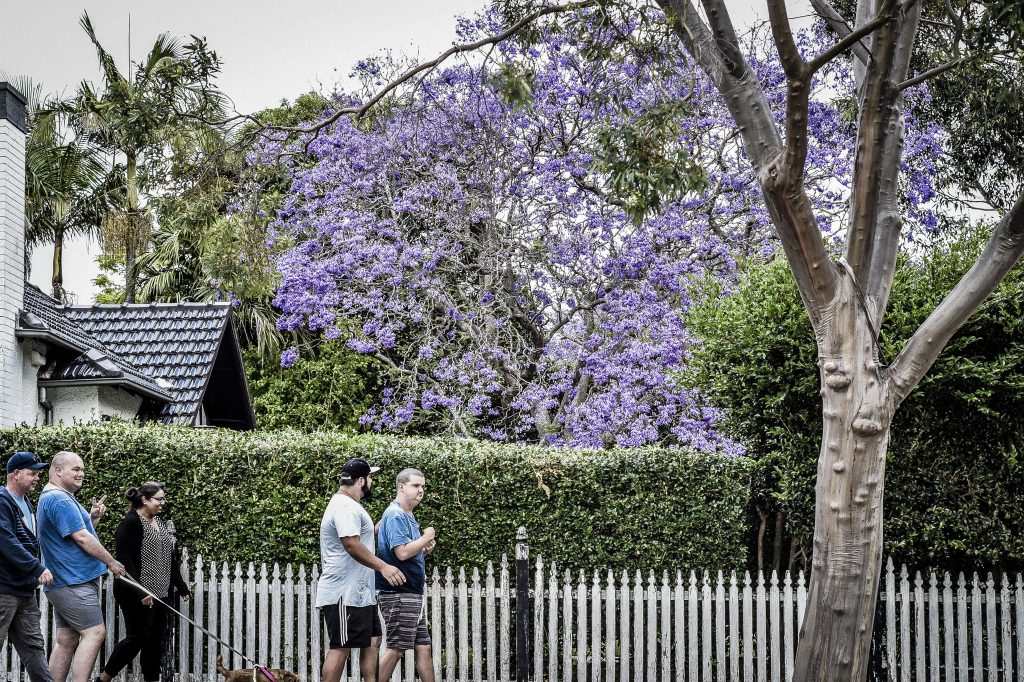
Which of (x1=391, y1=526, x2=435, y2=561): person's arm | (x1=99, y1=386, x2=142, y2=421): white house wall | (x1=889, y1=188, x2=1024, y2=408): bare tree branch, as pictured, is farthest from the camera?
(x1=99, y1=386, x2=142, y2=421): white house wall

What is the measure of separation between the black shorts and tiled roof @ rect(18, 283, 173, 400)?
7640 millimetres

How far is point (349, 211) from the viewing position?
62.4 ft

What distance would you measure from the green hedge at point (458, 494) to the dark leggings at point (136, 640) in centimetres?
145

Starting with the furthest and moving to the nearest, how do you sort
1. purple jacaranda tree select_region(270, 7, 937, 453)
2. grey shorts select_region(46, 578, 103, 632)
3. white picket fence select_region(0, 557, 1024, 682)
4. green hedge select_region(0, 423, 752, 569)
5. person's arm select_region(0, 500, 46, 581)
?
1. purple jacaranda tree select_region(270, 7, 937, 453)
2. green hedge select_region(0, 423, 752, 569)
3. white picket fence select_region(0, 557, 1024, 682)
4. grey shorts select_region(46, 578, 103, 632)
5. person's arm select_region(0, 500, 46, 581)

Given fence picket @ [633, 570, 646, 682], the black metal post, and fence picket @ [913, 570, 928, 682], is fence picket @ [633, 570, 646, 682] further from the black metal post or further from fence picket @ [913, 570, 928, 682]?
fence picket @ [913, 570, 928, 682]

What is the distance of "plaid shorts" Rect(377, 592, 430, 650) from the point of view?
27.3 feet

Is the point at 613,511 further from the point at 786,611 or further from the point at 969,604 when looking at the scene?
the point at 969,604

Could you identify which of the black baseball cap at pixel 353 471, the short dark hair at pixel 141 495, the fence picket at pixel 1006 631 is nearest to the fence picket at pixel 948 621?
the fence picket at pixel 1006 631

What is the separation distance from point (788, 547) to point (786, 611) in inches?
89.8

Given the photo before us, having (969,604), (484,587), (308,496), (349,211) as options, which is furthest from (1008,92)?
(349,211)

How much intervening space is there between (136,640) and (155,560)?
665 millimetres

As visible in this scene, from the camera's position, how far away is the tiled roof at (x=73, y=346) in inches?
541

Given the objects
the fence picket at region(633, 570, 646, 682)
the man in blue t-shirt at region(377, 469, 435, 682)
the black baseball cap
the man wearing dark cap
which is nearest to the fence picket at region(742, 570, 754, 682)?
the fence picket at region(633, 570, 646, 682)

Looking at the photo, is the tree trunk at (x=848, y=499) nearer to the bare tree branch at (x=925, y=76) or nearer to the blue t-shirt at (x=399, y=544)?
the bare tree branch at (x=925, y=76)
